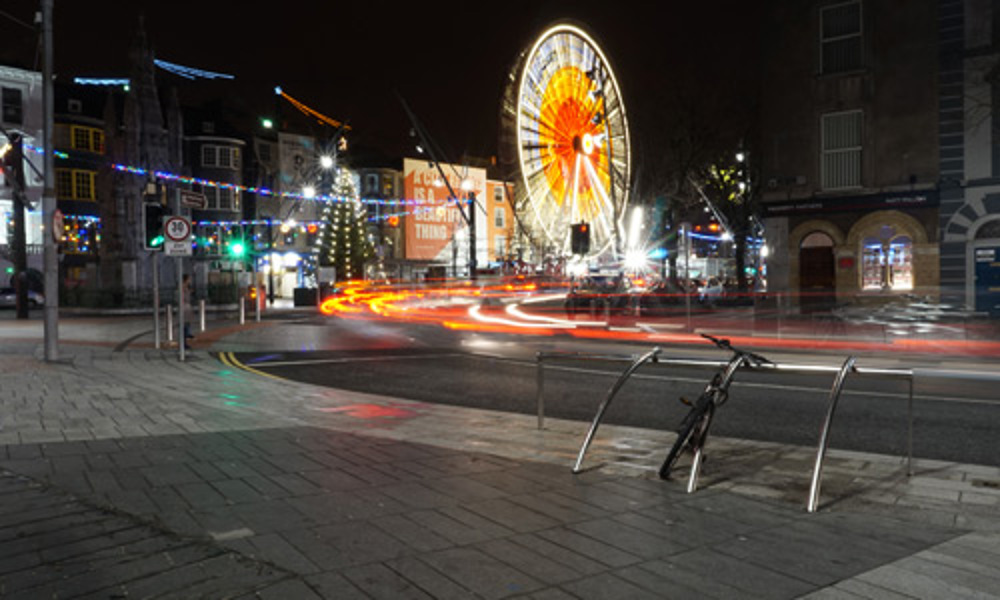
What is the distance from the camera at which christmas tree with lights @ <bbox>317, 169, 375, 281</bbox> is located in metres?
63.8

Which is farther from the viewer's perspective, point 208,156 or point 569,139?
point 208,156

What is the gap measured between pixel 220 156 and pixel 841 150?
45267 millimetres

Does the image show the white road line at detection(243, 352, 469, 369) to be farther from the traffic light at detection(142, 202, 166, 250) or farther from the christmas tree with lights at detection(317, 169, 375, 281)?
the christmas tree with lights at detection(317, 169, 375, 281)

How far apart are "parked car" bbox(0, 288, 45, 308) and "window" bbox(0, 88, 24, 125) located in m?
11.6

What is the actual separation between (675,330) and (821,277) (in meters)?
8.34

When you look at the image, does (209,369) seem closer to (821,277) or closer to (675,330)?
(675,330)

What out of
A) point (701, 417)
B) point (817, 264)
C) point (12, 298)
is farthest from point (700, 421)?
point (12, 298)

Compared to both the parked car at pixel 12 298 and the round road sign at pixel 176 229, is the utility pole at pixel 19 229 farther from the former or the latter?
the round road sign at pixel 176 229

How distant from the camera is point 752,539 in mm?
4555

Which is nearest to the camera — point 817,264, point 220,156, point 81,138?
point 817,264

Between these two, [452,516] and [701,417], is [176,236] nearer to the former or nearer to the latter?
[452,516]

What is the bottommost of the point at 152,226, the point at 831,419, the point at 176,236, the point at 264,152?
the point at 831,419

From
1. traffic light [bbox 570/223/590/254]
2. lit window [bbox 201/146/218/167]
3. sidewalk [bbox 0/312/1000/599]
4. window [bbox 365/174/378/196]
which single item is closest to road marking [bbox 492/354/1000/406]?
sidewalk [bbox 0/312/1000/599]

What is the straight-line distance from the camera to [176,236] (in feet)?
51.7
